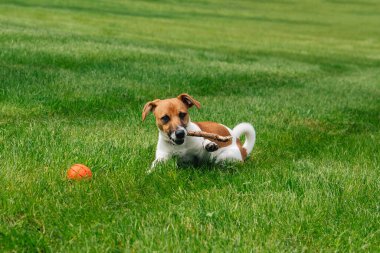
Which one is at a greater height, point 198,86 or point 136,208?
point 136,208

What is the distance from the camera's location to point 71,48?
765 inches

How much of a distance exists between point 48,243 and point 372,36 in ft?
197

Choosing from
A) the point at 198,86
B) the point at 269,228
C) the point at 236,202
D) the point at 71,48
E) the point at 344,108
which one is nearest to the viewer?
the point at 269,228

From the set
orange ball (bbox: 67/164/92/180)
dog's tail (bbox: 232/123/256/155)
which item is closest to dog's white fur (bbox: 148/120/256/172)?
dog's tail (bbox: 232/123/256/155)

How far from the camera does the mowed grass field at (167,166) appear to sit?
176 inches

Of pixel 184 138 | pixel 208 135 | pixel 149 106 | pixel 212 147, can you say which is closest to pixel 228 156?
pixel 212 147

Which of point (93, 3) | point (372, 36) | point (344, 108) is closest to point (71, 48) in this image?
point (344, 108)

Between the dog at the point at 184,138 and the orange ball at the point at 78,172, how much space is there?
2.55 ft

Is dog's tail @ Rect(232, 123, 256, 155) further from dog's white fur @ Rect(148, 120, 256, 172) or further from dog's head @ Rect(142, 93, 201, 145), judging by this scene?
dog's head @ Rect(142, 93, 201, 145)

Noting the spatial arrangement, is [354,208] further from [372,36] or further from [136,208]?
[372,36]

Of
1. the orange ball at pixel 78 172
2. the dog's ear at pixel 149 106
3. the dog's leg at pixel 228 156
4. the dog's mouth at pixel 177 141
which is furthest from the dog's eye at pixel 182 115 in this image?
the orange ball at pixel 78 172

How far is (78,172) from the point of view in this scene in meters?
5.76

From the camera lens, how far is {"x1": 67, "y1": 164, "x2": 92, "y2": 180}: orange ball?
5.74 metres

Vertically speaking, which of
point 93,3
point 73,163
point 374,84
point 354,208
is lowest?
point 93,3
